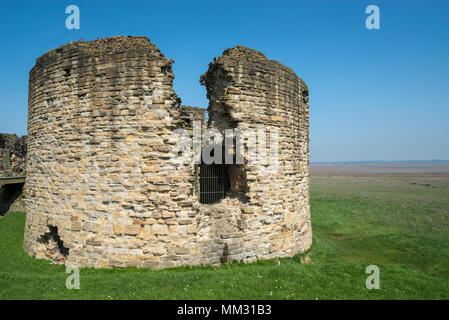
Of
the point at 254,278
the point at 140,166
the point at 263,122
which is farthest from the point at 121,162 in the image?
the point at 254,278

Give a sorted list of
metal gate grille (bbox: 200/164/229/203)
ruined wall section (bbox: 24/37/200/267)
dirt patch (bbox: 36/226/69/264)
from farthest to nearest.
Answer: metal gate grille (bbox: 200/164/229/203)
dirt patch (bbox: 36/226/69/264)
ruined wall section (bbox: 24/37/200/267)

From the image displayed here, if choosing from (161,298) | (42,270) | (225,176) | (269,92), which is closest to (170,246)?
(161,298)

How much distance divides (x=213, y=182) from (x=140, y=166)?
2.90 metres

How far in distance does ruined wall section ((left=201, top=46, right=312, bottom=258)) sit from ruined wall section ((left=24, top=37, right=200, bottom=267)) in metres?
1.59

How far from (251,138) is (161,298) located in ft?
16.2

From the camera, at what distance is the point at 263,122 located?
8.72 m

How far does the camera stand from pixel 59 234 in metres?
8.25

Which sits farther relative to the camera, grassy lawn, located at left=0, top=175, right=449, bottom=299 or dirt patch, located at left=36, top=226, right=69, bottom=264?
dirt patch, located at left=36, top=226, right=69, bottom=264

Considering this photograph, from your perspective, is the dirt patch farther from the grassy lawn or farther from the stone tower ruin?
the grassy lawn

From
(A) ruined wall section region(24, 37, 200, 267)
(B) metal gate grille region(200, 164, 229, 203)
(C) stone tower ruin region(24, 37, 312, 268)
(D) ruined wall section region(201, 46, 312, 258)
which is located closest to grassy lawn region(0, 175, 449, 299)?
(C) stone tower ruin region(24, 37, 312, 268)

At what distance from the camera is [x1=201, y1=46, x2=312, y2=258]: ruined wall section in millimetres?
8359

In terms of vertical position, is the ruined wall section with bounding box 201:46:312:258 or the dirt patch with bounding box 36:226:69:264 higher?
the ruined wall section with bounding box 201:46:312:258
